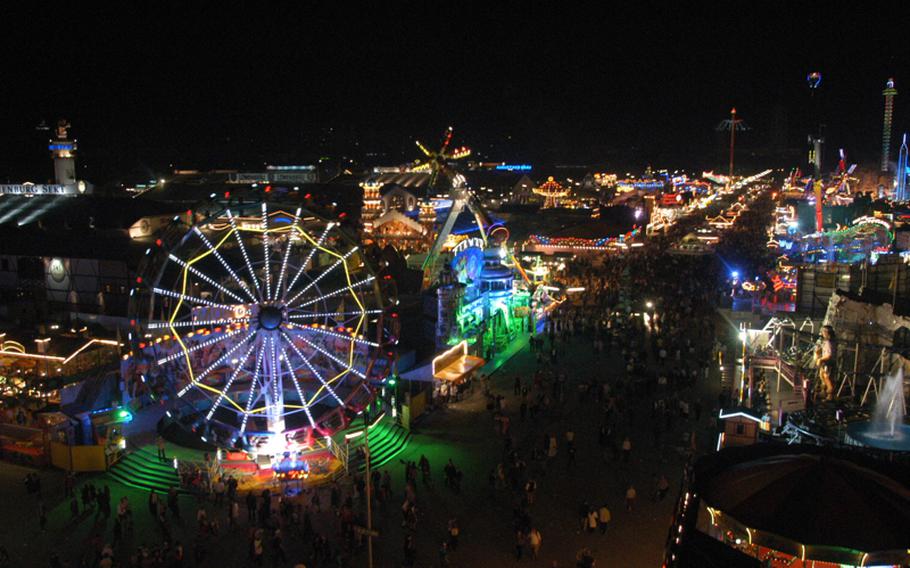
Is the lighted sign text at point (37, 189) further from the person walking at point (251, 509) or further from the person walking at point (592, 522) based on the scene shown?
the person walking at point (592, 522)

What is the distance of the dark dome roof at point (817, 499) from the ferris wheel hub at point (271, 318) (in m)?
11.5

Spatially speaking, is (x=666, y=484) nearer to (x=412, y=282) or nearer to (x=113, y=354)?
(x=113, y=354)

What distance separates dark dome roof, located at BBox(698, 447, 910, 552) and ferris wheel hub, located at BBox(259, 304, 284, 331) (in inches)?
454

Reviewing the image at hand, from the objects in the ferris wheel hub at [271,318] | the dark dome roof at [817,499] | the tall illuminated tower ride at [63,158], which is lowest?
the dark dome roof at [817,499]

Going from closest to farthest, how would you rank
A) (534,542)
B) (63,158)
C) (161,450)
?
(534,542) < (161,450) < (63,158)

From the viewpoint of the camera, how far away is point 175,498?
1652 centimetres

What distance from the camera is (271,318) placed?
1869cm

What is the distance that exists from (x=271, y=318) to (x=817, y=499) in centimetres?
1308

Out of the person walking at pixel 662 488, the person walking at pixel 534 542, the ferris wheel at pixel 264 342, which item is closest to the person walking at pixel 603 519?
the person walking at pixel 534 542

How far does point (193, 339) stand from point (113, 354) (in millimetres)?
4332

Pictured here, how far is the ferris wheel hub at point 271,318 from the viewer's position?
18.7m

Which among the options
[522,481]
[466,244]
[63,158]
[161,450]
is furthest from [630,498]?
[63,158]

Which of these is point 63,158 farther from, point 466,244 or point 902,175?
point 902,175

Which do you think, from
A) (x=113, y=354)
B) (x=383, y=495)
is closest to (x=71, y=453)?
(x=113, y=354)
